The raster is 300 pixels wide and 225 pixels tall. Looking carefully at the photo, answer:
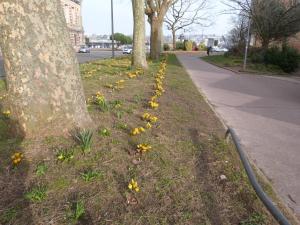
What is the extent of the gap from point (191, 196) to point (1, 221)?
5.70 ft

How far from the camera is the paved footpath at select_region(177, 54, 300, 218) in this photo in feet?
11.9

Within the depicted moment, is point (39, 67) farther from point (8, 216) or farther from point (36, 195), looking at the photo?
point (8, 216)

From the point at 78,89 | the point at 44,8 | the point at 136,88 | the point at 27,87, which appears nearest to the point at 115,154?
the point at 78,89

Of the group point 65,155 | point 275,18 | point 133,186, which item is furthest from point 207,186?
point 275,18

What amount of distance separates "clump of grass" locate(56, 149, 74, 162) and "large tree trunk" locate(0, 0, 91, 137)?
40 cm

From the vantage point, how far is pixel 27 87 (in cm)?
368

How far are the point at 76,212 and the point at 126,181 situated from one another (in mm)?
701

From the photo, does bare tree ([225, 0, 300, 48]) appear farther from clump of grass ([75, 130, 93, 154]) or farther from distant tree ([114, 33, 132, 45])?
distant tree ([114, 33, 132, 45])

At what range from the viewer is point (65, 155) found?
3.48 m

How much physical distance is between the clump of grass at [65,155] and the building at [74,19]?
61853mm

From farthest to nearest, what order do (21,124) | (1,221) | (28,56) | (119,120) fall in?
(119,120) < (21,124) < (28,56) < (1,221)

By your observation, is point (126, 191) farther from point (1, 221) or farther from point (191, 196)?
point (1, 221)

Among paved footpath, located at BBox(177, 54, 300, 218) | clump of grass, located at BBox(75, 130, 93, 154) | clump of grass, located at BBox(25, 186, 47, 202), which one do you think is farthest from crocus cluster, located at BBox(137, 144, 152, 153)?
paved footpath, located at BBox(177, 54, 300, 218)

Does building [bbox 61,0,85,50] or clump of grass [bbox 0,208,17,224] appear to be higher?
building [bbox 61,0,85,50]
